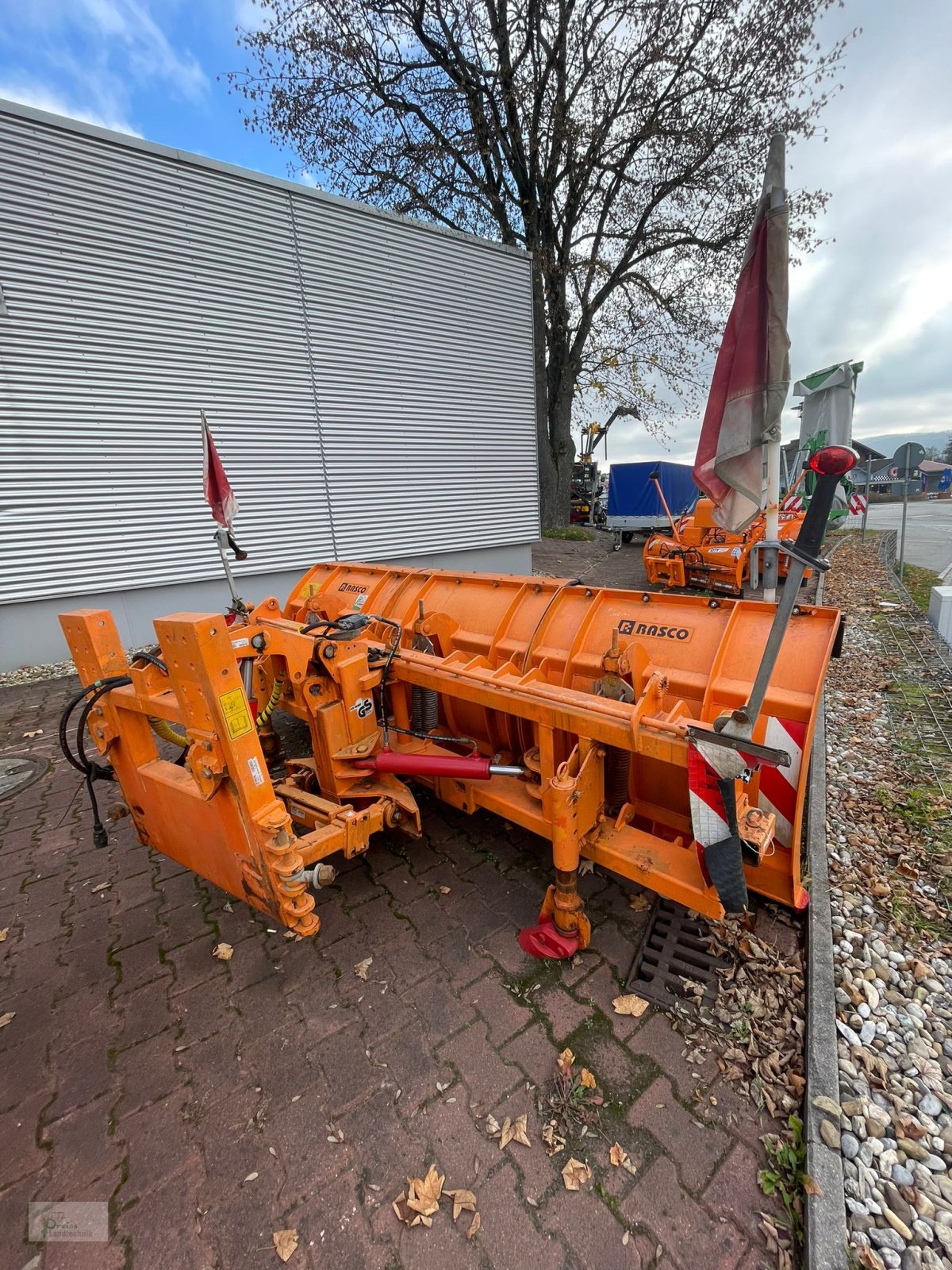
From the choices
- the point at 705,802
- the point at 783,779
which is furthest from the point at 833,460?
the point at 783,779

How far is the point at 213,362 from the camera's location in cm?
833

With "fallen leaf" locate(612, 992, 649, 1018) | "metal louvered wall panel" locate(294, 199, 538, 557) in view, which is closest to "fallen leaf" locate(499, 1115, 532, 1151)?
"fallen leaf" locate(612, 992, 649, 1018)

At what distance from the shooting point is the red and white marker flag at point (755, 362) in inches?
72.3

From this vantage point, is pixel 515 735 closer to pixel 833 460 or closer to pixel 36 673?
pixel 833 460

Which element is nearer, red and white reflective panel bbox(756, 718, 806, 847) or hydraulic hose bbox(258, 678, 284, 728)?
red and white reflective panel bbox(756, 718, 806, 847)

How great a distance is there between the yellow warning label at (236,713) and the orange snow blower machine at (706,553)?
9.29 metres

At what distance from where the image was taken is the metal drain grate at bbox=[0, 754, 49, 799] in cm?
454

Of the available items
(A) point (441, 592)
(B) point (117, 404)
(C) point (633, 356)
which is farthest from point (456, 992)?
(C) point (633, 356)

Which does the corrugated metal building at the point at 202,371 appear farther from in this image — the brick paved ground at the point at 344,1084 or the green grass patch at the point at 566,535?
the green grass patch at the point at 566,535

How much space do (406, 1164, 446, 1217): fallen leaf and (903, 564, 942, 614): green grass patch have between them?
947 cm

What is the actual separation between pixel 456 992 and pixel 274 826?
3.98 ft

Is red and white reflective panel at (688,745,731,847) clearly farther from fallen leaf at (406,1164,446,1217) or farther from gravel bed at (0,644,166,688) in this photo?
gravel bed at (0,644,166,688)

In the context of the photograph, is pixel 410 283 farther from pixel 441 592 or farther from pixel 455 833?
pixel 455 833

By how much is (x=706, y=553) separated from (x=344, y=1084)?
1009 centimetres
